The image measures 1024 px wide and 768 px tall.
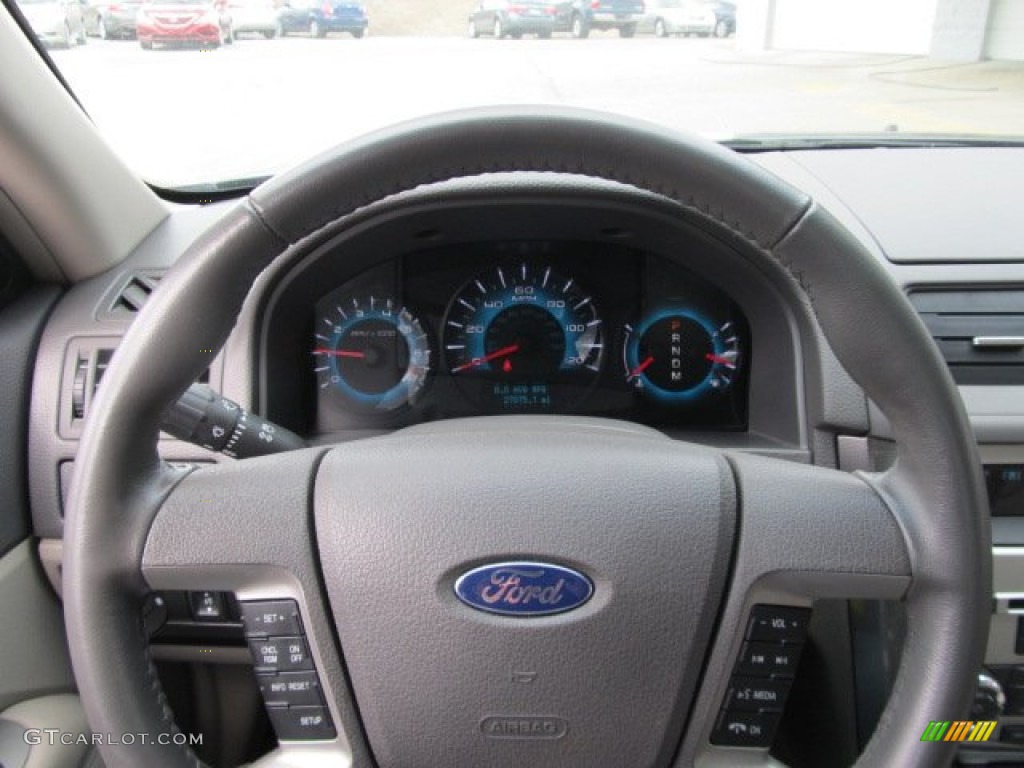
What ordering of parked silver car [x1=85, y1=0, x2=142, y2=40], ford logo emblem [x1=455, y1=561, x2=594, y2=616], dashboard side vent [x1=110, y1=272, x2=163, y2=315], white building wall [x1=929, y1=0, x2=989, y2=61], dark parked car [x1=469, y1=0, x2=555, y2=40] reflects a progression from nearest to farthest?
ford logo emblem [x1=455, y1=561, x2=594, y2=616] → dashboard side vent [x1=110, y1=272, x2=163, y2=315] → parked silver car [x1=85, y1=0, x2=142, y2=40] → dark parked car [x1=469, y1=0, x2=555, y2=40] → white building wall [x1=929, y1=0, x2=989, y2=61]

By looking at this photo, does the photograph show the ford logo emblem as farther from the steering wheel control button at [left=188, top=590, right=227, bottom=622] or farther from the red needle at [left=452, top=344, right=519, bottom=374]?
the red needle at [left=452, top=344, right=519, bottom=374]

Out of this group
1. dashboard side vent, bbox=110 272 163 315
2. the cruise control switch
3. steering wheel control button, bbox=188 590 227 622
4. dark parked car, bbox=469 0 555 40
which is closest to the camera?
the cruise control switch

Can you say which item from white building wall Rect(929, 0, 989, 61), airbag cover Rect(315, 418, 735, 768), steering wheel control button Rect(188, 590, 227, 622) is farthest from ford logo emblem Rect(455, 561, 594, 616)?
white building wall Rect(929, 0, 989, 61)

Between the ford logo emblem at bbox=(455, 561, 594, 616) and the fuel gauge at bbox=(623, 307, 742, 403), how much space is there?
3.44 feet

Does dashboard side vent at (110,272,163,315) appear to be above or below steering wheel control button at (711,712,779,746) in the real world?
above

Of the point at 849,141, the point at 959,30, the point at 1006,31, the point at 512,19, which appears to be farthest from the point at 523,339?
the point at 1006,31

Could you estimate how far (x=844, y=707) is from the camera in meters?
1.76

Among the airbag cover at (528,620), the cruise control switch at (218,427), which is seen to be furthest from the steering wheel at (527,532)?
the cruise control switch at (218,427)

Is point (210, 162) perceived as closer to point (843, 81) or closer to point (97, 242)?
point (97, 242)

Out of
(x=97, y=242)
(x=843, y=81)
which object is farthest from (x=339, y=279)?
(x=843, y=81)

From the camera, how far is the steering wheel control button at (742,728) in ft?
4.06

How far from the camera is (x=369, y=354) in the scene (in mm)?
2152

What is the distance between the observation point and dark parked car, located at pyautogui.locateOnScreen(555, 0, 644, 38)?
2.40 meters

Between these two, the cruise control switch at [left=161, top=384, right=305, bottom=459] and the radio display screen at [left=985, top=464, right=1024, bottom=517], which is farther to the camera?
the radio display screen at [left=985, top=464, right=1024, bottom=517]
